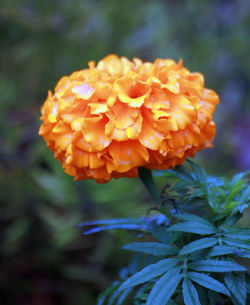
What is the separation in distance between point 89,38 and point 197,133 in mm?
1960

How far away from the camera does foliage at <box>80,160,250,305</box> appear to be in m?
0.58

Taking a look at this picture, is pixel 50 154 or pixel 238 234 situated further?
pixel 50 154

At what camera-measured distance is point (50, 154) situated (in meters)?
1.90

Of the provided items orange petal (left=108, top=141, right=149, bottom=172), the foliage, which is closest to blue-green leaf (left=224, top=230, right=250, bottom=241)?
the foliage

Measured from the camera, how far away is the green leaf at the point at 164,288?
21.7 inches

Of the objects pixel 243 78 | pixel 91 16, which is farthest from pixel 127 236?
pixel 243 78

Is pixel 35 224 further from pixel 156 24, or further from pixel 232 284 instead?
pixel 156 24

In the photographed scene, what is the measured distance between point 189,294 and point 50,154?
1.45 metres

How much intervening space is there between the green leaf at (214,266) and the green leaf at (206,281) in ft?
0.04

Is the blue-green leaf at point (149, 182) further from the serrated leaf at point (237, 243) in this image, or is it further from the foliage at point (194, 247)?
the serrated leaf at point (237, 243)

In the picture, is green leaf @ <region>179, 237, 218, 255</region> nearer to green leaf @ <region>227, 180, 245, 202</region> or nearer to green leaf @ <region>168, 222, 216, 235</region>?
green leaf @ <region>168, 222, 216, 235</region>

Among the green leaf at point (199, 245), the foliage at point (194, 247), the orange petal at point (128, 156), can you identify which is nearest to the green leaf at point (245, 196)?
the foliage at point (194, 247)

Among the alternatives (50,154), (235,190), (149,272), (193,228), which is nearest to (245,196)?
(235,190)

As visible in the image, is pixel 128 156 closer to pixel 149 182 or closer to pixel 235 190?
pixel 149 182
